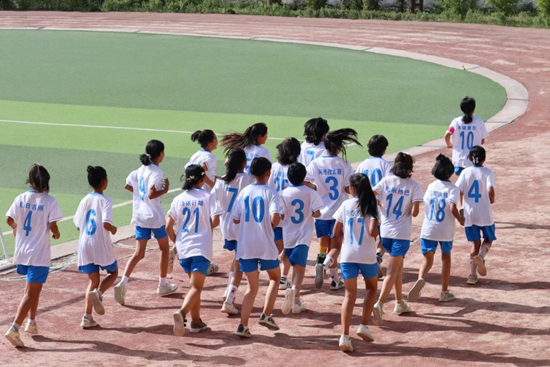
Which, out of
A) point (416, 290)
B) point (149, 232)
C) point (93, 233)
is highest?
point (93, 233)

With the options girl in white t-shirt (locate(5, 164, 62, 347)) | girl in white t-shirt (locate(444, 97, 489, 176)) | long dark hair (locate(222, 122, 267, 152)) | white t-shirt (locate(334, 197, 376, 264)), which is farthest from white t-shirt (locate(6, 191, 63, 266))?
girl in white t-shirt (locate(444, 97, 489, 176))

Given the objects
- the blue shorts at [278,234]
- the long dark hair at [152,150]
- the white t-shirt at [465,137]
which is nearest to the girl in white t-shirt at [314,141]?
the blue shorts at [278,234]

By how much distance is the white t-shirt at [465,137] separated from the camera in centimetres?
1420

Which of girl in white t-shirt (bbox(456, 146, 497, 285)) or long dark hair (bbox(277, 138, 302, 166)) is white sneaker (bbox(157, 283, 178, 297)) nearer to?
long dark hair (bbox(277, 138, 302, 166))

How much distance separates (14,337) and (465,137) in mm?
7522

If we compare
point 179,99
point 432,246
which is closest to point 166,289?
point 432,246

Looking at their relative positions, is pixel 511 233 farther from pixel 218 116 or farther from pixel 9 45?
pixel 9 45

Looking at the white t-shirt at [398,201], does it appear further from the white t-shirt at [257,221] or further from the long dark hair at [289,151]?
the white t-shirt at [257,221]

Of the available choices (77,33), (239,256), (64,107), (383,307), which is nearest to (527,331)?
(383,307)

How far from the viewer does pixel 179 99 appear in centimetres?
2722

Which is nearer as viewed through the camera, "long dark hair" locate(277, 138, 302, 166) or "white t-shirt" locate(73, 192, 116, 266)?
"white t-shirt" locate(73, 192, 116, 266)

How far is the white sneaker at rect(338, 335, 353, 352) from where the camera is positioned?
9.49 meters

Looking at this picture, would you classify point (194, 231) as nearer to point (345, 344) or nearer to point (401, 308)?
point (345, 344)

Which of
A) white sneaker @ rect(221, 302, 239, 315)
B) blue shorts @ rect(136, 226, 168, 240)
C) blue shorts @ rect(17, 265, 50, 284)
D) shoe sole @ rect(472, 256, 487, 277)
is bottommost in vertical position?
white sneaker @ rect(221, 302, 239, 315)
